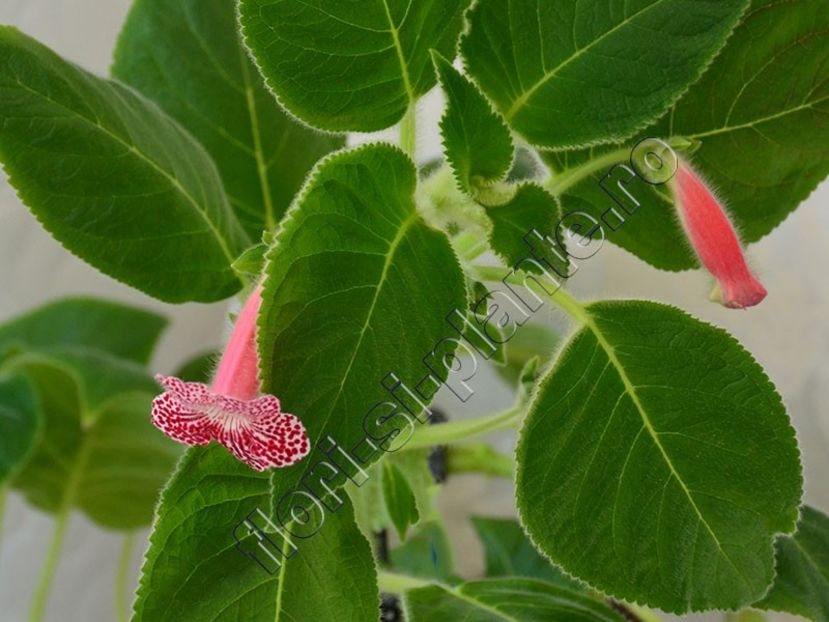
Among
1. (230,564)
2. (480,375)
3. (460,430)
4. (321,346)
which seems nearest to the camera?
(321,346)

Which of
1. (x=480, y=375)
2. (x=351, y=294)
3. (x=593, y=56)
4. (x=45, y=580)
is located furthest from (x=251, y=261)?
(x=480, y=375)

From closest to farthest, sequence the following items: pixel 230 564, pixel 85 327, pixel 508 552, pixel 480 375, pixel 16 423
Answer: pixel 230 564
pixel 16 423
pixel 508 552
pixel 85 327
pixel 480 375

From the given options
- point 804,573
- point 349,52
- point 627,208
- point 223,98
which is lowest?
point 804,573

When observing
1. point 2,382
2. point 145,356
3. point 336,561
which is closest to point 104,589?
point 145,356

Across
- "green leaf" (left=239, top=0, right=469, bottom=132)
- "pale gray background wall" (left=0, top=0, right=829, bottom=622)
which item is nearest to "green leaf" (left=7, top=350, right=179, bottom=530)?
"pale gray background wall" (left=0, top=0, right=829, bottom=622)

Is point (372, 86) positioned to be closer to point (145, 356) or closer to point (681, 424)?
point (681, 424)

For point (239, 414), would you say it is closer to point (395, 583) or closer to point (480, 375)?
point (395, 583)
